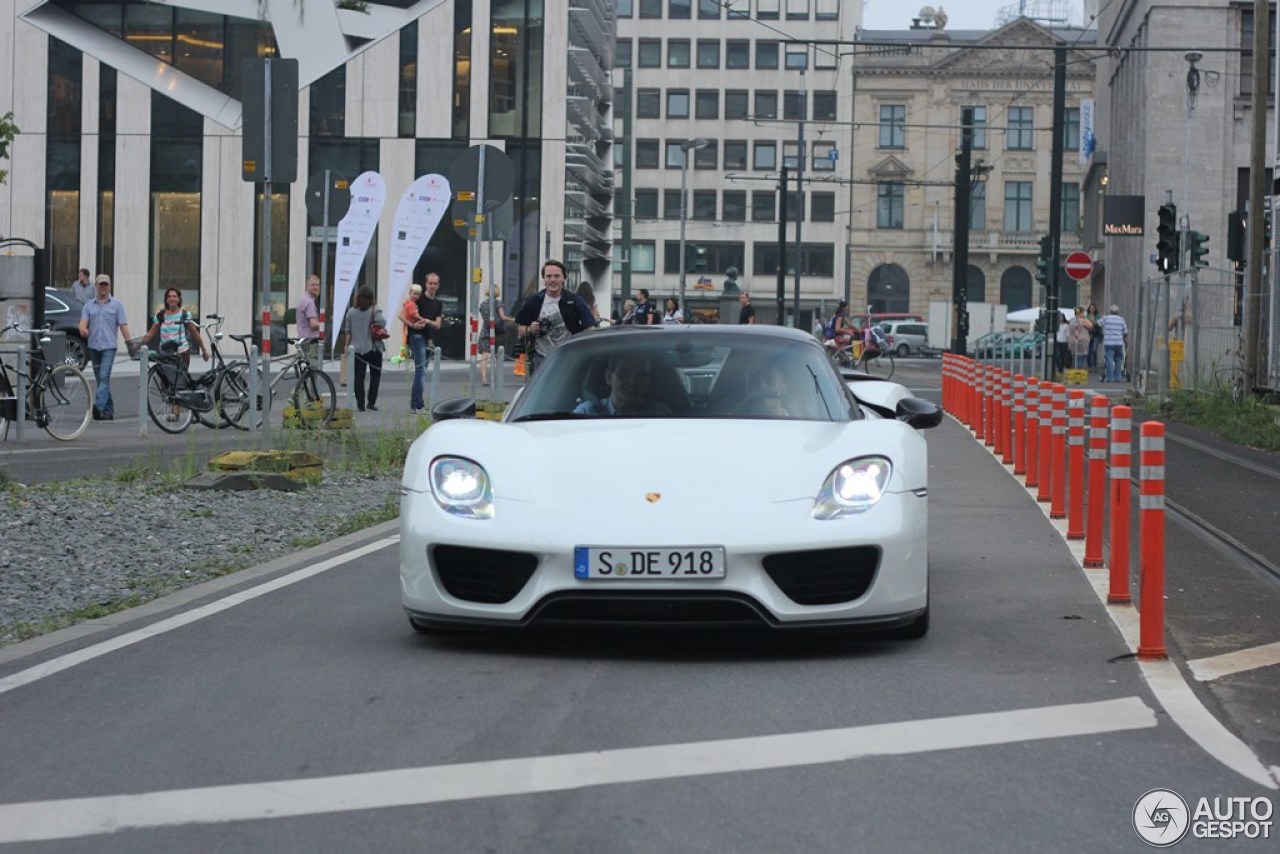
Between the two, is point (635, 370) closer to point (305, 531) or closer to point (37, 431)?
point (305, 531)

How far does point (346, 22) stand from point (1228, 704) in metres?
48.3

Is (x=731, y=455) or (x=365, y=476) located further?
(x=365, y=476)

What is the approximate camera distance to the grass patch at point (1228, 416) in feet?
75.9

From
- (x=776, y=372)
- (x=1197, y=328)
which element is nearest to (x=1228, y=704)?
(x=776, y=372)

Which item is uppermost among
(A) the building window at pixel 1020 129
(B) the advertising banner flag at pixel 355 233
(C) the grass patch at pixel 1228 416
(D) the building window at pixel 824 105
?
(D) the building window at pixel 824 105

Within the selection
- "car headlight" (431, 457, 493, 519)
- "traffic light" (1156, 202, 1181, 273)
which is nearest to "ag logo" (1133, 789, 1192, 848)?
"car headlight" (431, 457, 493, 519)

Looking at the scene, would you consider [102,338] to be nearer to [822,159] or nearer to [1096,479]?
[1096,479]

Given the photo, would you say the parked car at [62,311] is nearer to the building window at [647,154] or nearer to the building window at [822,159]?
the building window at [822,159]

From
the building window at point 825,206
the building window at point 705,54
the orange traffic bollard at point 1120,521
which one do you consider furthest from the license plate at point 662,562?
the building window at point 705,54

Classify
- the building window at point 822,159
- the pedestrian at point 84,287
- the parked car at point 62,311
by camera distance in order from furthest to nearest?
the building window at point 822,159 → the parked car at point 62,311 → the pedestrian at point 84,287

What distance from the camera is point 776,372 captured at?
8.41 meters

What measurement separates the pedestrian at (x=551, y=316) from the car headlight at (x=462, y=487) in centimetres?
942

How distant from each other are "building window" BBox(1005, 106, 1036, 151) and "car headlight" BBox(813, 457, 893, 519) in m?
96.4

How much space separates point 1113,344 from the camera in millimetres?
46531
